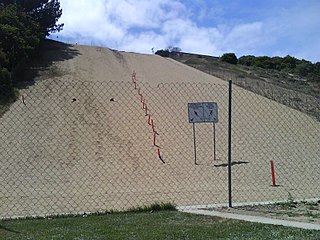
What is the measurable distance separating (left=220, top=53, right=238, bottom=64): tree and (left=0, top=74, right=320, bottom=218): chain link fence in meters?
49.3

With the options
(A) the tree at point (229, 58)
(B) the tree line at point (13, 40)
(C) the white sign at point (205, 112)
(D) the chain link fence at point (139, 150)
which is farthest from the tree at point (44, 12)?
(C) the white sign at point (205, 112)

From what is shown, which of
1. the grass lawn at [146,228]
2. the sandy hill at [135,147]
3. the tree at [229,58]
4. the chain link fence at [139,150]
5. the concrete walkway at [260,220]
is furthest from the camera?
the tree at [229,58]

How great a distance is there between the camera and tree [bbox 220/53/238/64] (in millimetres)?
91500

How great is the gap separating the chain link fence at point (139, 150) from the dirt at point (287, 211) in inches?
54.4

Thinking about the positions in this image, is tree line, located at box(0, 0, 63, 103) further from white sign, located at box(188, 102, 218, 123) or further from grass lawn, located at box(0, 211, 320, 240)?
grass lawn, located at box(0, 211, 320, 240)

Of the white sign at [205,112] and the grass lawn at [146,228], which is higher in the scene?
the white sign at [205,112]

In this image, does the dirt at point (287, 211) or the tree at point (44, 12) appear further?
the tree at point (44, 12)

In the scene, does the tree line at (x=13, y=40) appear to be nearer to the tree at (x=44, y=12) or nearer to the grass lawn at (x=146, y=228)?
the tree at (x=44, y=12)

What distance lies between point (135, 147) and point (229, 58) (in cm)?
6817

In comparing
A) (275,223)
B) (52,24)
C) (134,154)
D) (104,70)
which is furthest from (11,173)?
(52,24)

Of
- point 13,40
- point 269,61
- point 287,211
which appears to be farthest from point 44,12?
point 269,61

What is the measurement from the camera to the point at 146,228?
681cm

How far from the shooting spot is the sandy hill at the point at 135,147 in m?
15.3

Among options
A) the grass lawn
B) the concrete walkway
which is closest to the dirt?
the concrete walkway
